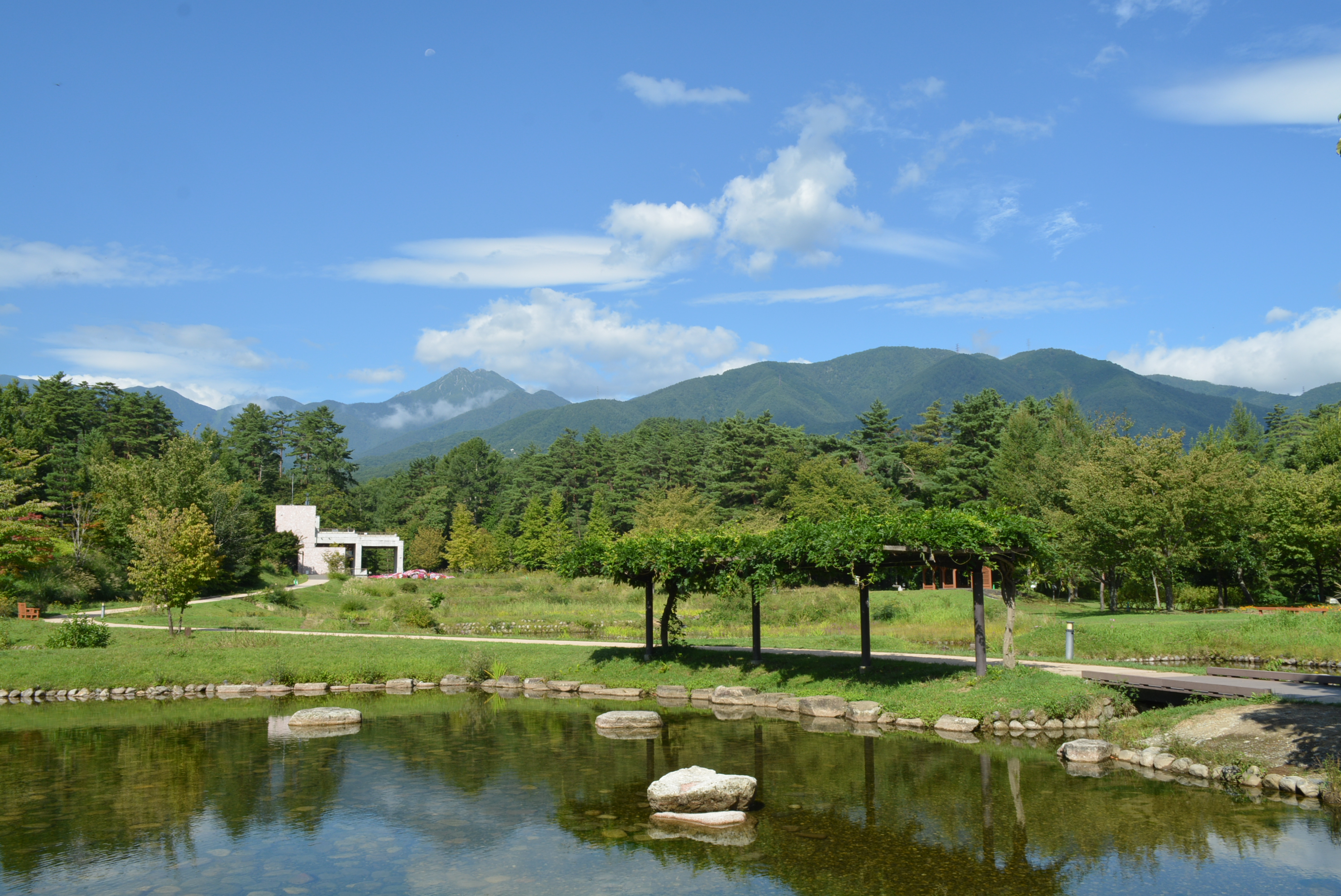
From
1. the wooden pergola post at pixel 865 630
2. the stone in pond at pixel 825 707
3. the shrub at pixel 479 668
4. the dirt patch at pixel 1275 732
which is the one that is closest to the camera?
the dirt patch at pixel 1275 732

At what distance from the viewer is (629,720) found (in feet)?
66.3

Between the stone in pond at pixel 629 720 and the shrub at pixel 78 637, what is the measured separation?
783 inches

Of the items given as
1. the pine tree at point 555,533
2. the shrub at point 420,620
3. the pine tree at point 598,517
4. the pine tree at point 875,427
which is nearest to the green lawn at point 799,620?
the shrub at point 420,620

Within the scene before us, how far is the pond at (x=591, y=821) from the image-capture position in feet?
34.4

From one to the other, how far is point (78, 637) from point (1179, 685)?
109 ft

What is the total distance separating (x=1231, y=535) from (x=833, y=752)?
32793mm

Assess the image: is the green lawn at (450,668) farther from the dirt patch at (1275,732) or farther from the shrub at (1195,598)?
the shrub at (1195,598)

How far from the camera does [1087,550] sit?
41250 millimetres

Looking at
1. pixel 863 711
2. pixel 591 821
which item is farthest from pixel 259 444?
pixel 591 821

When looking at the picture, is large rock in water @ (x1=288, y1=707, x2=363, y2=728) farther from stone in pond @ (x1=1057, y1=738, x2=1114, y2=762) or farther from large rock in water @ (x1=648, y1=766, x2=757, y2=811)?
stone in pond @ (x1=1057, y1=738, x2=1114, y2=762)

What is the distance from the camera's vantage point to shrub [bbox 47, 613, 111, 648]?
93.1 ft

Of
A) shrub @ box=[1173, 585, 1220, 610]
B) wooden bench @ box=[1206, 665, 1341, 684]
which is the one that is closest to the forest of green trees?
shrub @ box=[1173, 585, 1220, 610]

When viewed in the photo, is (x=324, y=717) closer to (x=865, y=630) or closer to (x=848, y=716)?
(x=848, y=716)

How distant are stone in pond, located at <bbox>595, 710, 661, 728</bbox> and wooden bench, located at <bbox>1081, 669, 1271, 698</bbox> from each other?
10.5 metres
